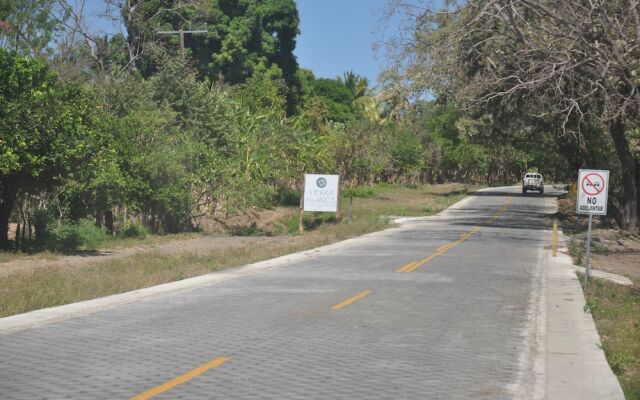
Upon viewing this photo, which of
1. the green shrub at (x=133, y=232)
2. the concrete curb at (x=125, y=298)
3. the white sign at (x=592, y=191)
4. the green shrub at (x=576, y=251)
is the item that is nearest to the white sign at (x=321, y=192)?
the green shrub at (x=133, y=232)

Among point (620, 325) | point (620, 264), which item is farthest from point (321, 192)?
point (620, 325)

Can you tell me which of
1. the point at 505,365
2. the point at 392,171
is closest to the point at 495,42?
the point at 505,365

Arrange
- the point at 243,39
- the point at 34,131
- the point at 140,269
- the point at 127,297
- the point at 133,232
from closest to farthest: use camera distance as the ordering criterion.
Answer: the point at 127,297
the point at 140,269
the point at 34,131
the point at 133,232
the point at 243,39

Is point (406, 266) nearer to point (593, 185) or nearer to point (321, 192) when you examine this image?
point (593, 185)

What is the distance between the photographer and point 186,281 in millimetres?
17906

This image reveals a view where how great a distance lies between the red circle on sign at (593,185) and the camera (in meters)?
18.0

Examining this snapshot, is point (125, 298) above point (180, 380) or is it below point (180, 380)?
below

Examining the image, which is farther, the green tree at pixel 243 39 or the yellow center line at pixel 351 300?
the green tree at pixel 243 39

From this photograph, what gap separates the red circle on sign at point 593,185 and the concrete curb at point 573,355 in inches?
83.4

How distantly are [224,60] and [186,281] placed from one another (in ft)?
183

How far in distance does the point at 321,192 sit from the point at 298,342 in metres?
26.3

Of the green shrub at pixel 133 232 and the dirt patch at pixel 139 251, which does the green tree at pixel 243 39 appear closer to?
the green shrub at pixel 133 232

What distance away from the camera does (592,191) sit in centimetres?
1806

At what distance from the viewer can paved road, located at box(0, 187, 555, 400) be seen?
845cm
